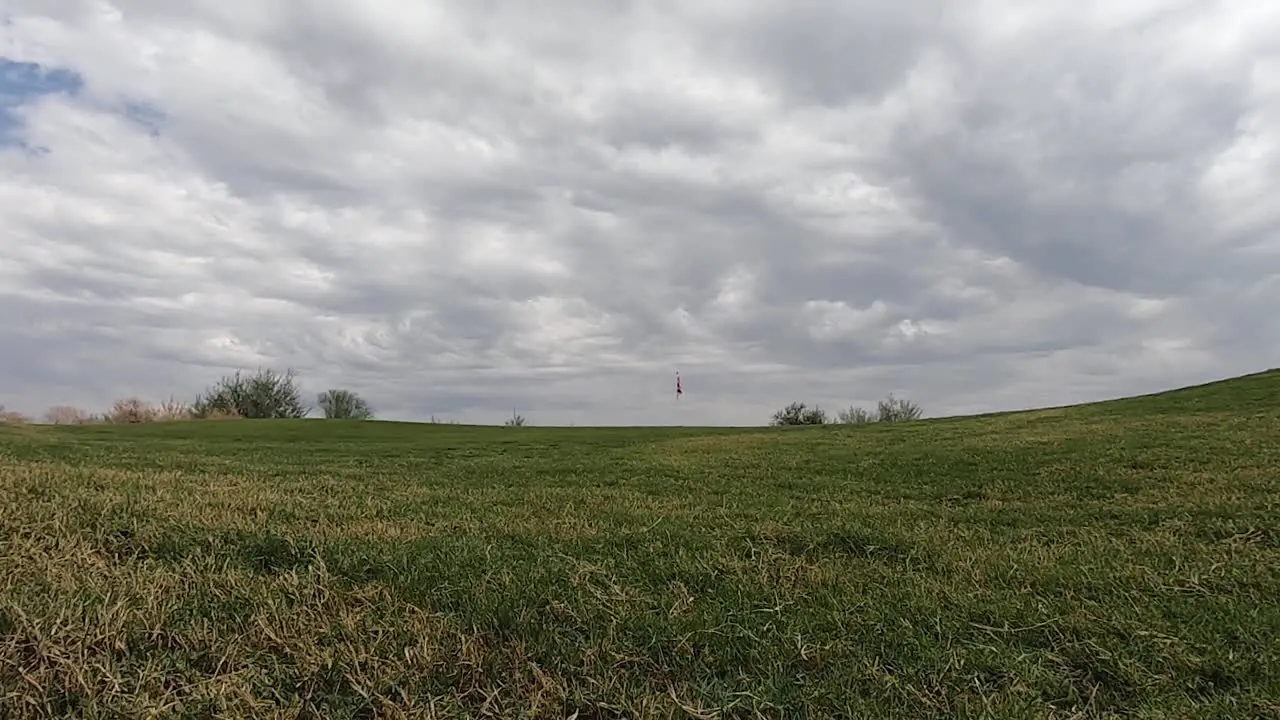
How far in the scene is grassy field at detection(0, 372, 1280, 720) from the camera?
13.9 feet

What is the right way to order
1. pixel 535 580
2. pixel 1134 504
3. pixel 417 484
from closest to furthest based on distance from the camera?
pixel 535 580 → pixel 1134 504 → pixel 417 484

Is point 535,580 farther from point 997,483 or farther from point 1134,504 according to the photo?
point 997,483

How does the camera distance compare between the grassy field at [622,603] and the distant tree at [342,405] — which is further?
the distant tree at [342,405]

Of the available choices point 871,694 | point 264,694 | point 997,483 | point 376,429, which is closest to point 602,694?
point 871,694

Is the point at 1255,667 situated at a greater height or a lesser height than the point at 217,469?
lesser

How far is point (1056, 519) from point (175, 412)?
56709mm

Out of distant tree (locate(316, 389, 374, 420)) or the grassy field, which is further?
distant tree (locate(316, 389, 374, 420))

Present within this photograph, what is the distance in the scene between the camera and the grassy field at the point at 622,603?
4.23 meters

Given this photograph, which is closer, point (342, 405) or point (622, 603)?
point (622, 603)

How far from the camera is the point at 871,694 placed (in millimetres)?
4254

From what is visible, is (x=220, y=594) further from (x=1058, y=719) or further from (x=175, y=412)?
(x=175, y=412)

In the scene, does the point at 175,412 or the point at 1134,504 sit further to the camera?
the point at 175,412

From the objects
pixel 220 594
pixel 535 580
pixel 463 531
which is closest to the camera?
pixel 220 594

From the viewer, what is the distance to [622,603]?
5367 mm
